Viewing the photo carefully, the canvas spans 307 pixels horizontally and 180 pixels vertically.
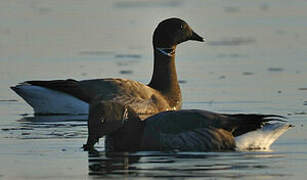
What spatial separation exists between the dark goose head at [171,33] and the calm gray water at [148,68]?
0.85 meters

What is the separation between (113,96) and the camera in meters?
15.8

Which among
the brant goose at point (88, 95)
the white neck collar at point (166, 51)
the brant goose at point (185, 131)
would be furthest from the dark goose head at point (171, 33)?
the brant goose at point (185, 131)

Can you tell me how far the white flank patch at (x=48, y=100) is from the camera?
1590 cm

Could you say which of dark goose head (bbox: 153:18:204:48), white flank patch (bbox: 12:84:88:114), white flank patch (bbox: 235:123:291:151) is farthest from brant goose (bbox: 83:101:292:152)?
dark goose head (bbox: 153:18:204:48)

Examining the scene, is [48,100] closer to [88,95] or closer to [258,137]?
[88,95]

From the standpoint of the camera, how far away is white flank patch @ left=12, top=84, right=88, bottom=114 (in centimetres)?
1590

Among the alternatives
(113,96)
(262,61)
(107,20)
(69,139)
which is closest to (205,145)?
(69,139)

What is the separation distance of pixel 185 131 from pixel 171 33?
498 centimetres

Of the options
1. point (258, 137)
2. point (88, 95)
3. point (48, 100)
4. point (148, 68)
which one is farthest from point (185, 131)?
point (148, 68)

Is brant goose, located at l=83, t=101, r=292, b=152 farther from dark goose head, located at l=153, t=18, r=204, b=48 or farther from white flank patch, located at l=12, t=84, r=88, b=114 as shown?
dark goose head, located at l=153, t=18, r=204, b=48

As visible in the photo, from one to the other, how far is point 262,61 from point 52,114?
5184mm

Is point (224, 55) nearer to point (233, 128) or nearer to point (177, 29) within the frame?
point (177, 29)

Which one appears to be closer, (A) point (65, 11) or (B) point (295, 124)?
(B) point (295, 124)

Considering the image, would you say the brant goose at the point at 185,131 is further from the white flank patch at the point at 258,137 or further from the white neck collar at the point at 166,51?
the white neck collar at the point at 166,51
